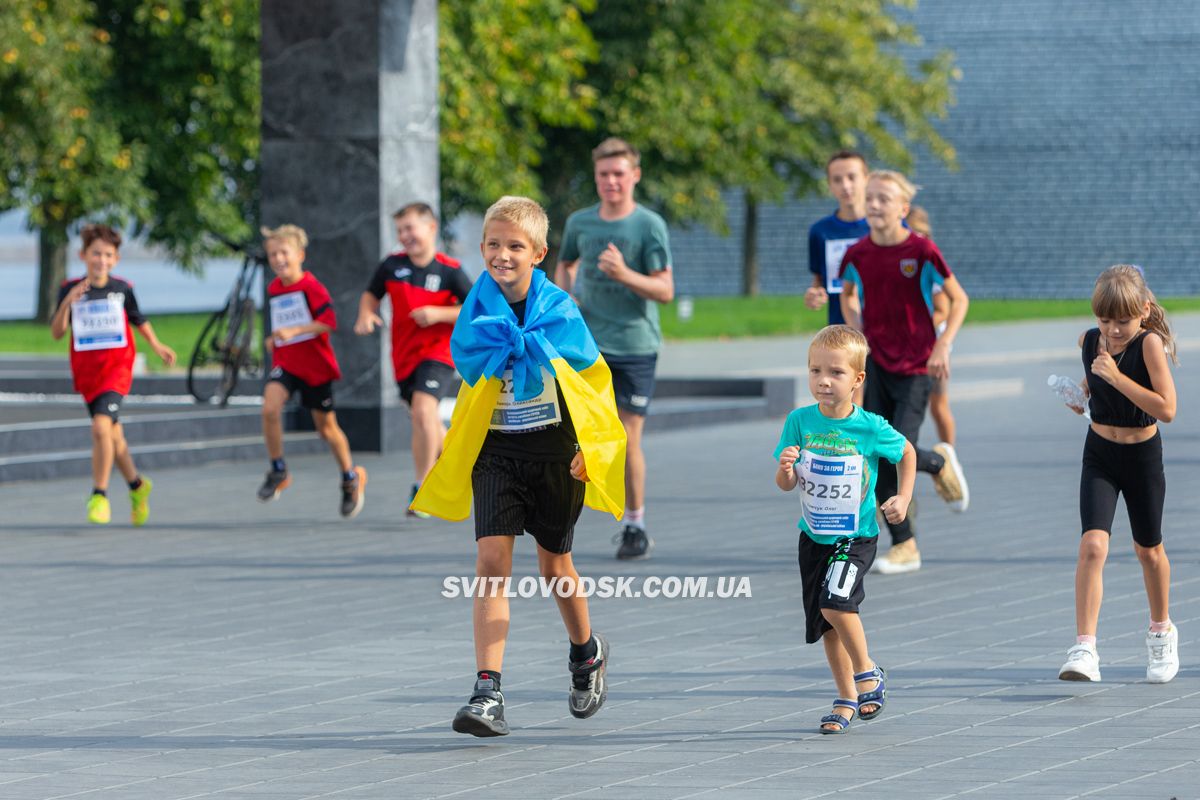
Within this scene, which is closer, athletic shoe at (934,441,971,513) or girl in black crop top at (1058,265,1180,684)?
girl in black crop top at (1058,265,1180,684)

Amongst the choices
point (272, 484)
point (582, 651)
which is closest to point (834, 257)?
point (272, 484)

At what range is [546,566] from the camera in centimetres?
616

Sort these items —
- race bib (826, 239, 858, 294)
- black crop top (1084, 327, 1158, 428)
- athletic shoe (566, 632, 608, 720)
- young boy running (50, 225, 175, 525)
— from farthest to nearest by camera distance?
young boy running (50, 225, 175, 525), race bib (826, 239, 858, 294), black crop top (1084, 327, 1158, 428), athletic shoe (566, 632, 608, 720)

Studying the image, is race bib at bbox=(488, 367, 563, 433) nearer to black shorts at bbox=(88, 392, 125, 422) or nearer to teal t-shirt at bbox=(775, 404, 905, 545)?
teal t-shirt at bbox=(775, 404, 905, 545)

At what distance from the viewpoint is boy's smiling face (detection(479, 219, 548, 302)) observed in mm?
5879

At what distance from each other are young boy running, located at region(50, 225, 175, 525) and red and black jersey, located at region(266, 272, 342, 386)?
693 millimetres

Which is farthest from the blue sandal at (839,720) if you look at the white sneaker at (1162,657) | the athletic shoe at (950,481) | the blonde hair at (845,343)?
the athletic shoe at (950,481)

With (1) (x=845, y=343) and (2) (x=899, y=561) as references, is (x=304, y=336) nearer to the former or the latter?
(2) (x=899, y=561)

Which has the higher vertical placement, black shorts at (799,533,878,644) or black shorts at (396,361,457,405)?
black shorts at (396,361,457,405)

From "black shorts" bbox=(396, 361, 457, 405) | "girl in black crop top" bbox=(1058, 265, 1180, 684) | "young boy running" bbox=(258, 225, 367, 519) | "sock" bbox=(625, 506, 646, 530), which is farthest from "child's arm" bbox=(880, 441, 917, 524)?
"young boy running" bbox=(258, 225, 367, 519)

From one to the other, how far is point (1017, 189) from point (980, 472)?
1661 inches

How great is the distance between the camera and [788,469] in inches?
230

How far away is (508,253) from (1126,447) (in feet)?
7.15

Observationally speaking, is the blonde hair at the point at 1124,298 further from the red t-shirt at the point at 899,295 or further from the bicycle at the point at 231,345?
the bicycle at the point at 231,345
